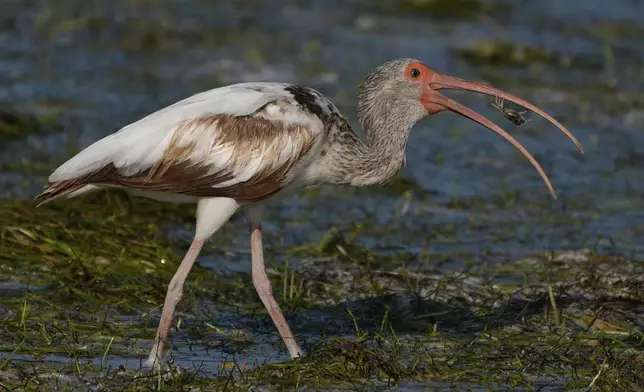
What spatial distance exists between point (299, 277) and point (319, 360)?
80.0 inches

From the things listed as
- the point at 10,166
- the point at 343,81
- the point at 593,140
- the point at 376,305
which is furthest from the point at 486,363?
the point at 343,81

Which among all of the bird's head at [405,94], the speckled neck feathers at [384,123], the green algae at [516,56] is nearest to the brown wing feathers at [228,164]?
the speckled neck feathers at [384,123]

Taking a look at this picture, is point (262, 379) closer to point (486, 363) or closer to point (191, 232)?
point (486, 363)

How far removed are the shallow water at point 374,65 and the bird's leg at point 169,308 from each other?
266 mm

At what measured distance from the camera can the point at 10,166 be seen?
12.8 meters

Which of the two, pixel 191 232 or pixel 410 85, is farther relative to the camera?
pixel 191 232

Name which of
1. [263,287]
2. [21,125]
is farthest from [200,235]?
[21,125]

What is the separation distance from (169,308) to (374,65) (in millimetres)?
9703

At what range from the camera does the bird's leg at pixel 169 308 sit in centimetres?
822

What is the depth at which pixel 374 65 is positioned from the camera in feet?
58.4

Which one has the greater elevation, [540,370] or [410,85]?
[410,85]

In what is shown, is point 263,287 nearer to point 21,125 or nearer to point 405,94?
point 405,94

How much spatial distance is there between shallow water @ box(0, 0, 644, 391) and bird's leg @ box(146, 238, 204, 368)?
27 centimetres

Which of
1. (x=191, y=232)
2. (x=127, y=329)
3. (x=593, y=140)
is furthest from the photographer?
(x=593, y=140)
